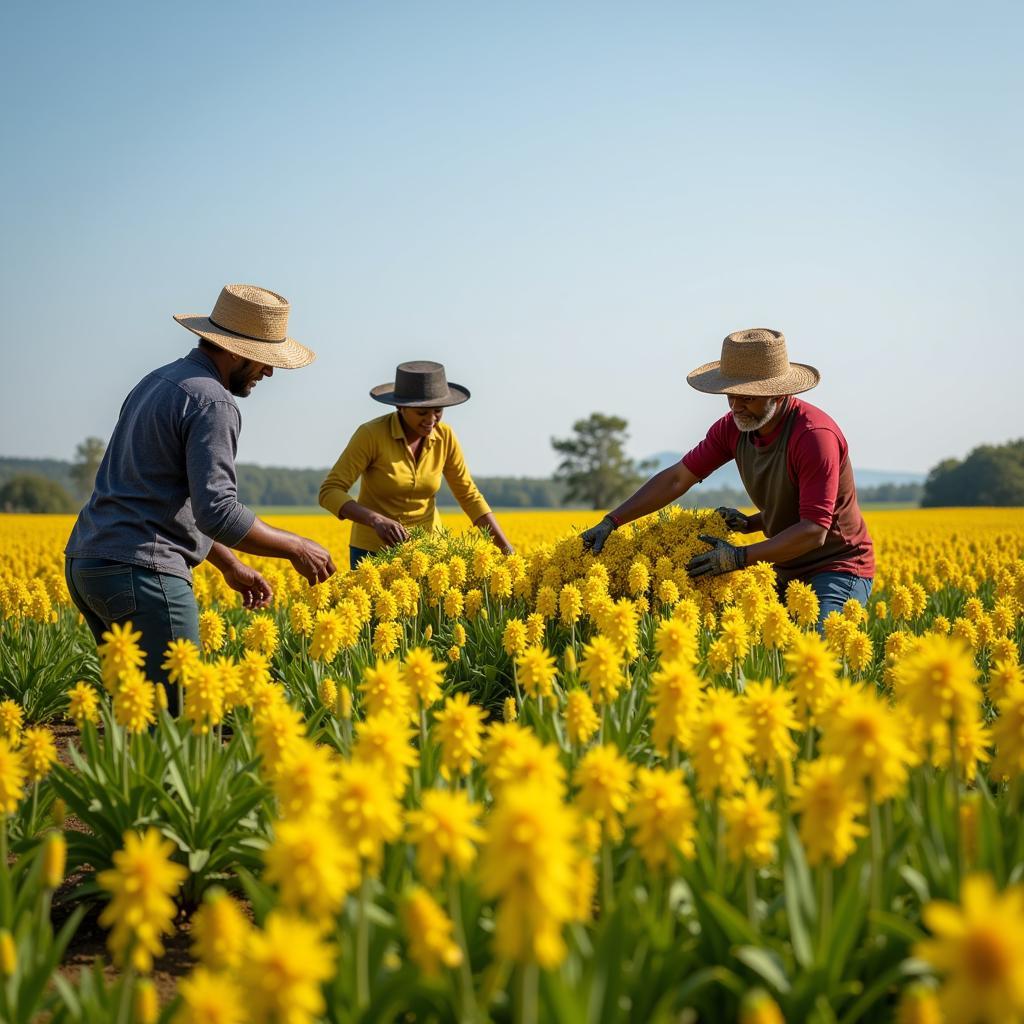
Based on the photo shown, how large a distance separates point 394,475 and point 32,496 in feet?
275


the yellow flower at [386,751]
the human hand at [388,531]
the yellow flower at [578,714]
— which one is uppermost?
the human hand at [388,531]

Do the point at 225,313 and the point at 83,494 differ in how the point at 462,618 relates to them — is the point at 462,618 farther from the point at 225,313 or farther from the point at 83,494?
the point at 83,494

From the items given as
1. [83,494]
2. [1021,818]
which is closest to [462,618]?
[1021,818]

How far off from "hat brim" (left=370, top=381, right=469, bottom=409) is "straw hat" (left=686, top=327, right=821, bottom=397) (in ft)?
7.84

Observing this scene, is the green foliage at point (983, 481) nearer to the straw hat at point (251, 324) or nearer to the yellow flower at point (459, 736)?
the straw hat at point (251, 324)

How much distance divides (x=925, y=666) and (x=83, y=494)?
11463 cm

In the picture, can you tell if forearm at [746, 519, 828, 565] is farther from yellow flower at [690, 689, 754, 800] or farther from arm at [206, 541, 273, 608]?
yellow flower at [690, 689, 754, 800]

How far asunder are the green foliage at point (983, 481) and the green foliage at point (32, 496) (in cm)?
7111

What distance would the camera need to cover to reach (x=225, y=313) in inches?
229

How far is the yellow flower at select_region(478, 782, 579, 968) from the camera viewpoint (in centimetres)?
176

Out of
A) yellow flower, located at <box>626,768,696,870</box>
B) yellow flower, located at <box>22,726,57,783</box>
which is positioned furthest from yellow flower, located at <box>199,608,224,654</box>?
yellow flower, located at <box>626,768,696,870</box>

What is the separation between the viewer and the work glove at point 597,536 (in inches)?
319

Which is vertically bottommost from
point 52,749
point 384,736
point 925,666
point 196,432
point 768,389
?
point 52,749

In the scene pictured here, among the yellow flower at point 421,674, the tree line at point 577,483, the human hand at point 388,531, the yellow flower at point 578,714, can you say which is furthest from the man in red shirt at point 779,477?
the tree line at point 577,483
